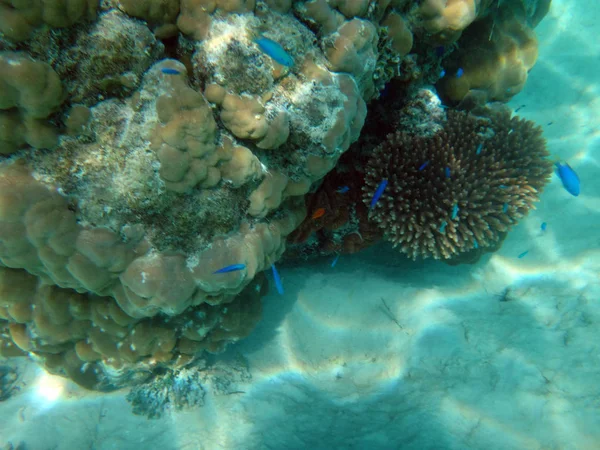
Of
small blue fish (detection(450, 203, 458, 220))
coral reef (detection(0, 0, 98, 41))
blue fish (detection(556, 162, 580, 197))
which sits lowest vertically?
coral reef (detection(0, 0, 98, 41))

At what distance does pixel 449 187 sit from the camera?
407 cm

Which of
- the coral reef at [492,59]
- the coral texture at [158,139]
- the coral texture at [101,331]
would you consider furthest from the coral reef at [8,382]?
the coral reef at [492,59]

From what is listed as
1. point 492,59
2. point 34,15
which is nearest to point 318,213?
point 34,15

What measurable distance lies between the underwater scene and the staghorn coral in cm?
3

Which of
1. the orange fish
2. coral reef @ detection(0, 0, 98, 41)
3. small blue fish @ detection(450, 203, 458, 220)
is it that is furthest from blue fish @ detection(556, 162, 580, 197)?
coral reef @ detection(0, 0, 98, 41)

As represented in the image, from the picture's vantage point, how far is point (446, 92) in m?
5.20

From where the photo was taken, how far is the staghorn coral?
4062mm

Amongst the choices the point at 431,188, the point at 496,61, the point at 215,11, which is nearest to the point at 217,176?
the point at 215,11

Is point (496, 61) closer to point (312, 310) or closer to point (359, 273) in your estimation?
point (359, 273)

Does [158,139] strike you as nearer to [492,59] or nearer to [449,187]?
[449,187]

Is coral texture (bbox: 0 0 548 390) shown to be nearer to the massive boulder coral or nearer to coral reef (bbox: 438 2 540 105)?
the massive boulder coral

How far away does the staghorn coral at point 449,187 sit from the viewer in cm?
406

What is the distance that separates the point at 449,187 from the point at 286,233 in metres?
2.03

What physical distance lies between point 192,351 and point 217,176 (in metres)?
2.44
